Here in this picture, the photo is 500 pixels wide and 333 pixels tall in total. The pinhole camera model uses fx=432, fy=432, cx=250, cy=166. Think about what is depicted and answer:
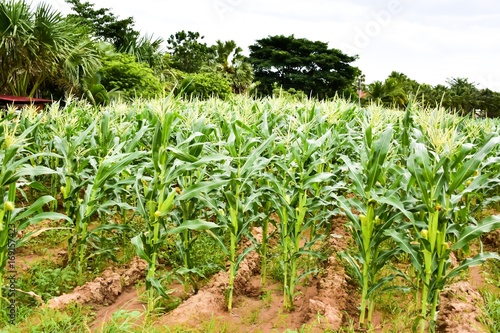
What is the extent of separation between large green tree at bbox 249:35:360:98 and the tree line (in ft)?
0.32

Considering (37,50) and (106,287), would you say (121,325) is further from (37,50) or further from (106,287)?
(37,50)

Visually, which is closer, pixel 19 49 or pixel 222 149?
pixel 222 149

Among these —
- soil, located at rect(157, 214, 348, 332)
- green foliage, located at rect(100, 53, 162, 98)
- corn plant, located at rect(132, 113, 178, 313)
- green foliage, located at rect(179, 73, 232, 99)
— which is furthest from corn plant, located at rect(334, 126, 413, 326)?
green foliage, located at rect(179, 73, 232, 99)

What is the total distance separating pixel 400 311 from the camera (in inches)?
143

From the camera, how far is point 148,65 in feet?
85.3

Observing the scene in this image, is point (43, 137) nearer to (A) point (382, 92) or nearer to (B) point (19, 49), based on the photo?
(B) point (19, 49)

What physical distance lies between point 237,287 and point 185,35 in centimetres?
4098

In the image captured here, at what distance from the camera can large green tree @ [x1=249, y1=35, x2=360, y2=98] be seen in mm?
42656

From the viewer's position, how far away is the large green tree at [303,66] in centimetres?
4266

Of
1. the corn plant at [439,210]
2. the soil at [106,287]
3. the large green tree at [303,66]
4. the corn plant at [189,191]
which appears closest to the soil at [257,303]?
the soil at [106,287]

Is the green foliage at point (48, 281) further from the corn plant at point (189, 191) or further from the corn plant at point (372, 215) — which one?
the corn plant at point (372, 215)

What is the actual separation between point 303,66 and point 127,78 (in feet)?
84.9

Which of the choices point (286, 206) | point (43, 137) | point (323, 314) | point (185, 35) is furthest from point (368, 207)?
point (185, 35)

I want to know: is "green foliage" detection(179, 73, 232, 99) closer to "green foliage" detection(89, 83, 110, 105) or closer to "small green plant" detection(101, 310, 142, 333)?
"green foliage" detection(89, 83, 110, 105)
